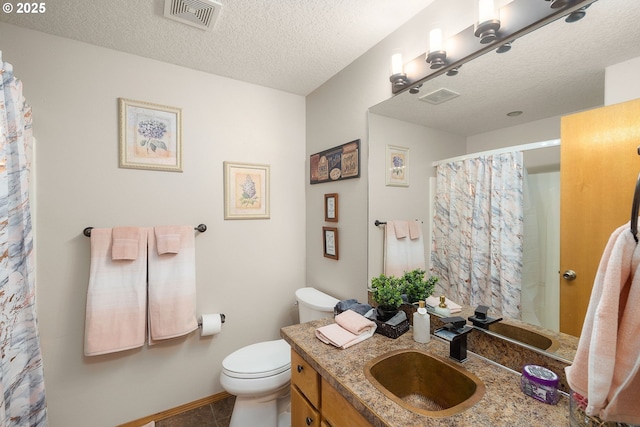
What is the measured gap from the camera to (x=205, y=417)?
1.86 m

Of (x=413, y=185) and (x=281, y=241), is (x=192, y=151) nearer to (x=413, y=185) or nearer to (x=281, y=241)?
(x=281, y=241)

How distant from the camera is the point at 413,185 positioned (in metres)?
1.46

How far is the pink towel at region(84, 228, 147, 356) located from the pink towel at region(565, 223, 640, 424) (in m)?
2.03

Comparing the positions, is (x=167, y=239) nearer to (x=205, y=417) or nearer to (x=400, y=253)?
(x=205, y=417)

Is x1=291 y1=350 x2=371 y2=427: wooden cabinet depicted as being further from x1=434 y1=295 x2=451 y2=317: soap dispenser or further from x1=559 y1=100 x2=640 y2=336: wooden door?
x1=559 y1=100 x2=640 y2=336: wooden door

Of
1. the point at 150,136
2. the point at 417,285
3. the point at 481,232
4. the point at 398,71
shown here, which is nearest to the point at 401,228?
the point at 417,285

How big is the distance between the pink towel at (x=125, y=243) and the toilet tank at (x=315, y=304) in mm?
1121

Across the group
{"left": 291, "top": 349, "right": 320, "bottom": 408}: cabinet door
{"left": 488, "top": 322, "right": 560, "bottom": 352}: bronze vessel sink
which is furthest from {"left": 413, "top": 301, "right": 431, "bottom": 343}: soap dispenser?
{"left": 291, "top": 349, "right": 320, "bottom": 408}: cabinet door

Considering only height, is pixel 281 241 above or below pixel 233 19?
below

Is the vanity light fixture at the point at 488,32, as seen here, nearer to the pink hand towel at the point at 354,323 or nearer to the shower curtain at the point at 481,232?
the shower curtain at the point at 481,232

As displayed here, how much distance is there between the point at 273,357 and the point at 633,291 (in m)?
1.64

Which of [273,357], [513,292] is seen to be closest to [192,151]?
[273,357]

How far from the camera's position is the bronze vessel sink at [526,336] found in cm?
96

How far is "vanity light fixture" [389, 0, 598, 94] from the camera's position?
0.93 metres
